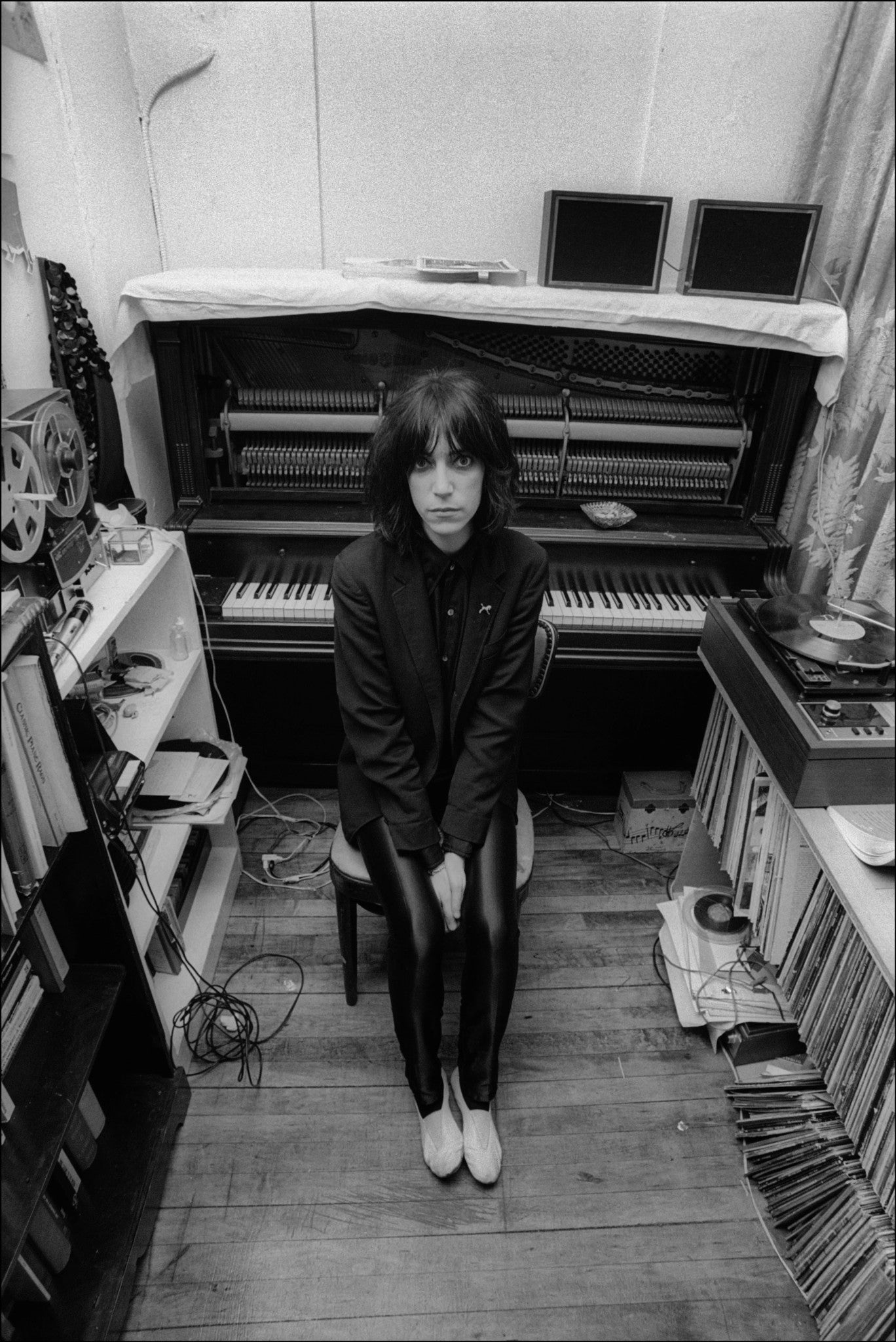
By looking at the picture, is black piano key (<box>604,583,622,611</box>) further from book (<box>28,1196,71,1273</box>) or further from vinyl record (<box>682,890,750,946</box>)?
book (<box>28,1196,71,1273</box>)

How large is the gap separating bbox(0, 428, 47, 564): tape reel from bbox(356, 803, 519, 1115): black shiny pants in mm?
800

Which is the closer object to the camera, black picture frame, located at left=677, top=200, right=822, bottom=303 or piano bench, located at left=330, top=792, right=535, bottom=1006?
piano bench, located at left=330, top=792, right=535, bottom=1006

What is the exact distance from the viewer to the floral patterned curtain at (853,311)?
147 centimetres

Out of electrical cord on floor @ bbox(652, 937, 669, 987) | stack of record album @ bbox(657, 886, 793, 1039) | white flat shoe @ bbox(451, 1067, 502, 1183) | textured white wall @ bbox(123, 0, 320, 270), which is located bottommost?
electrical cord on floor @ bbox(652, 937, 669, 987)

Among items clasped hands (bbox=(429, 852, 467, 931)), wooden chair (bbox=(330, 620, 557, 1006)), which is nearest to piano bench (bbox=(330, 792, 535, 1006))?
wooden chair (bbox=(330, 620, 557, 1006))

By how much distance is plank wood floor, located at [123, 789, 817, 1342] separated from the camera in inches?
55.3

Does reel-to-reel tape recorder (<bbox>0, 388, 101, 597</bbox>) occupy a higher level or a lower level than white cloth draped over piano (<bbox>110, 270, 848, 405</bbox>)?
lower

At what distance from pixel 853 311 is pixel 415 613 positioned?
1.20 m

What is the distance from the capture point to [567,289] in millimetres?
1897

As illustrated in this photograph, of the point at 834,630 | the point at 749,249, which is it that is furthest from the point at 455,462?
the point at 749,249

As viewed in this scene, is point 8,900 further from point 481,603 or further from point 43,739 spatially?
point 481,603

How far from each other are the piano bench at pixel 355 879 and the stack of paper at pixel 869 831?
59 cm

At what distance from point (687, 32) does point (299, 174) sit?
3.93 ft

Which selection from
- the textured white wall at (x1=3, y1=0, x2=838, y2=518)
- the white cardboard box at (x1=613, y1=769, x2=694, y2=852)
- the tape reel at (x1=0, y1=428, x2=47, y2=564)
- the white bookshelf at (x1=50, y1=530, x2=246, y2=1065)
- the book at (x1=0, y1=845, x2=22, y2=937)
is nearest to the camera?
the book at (x1=0, y1=845, x2=22, y2=937)
